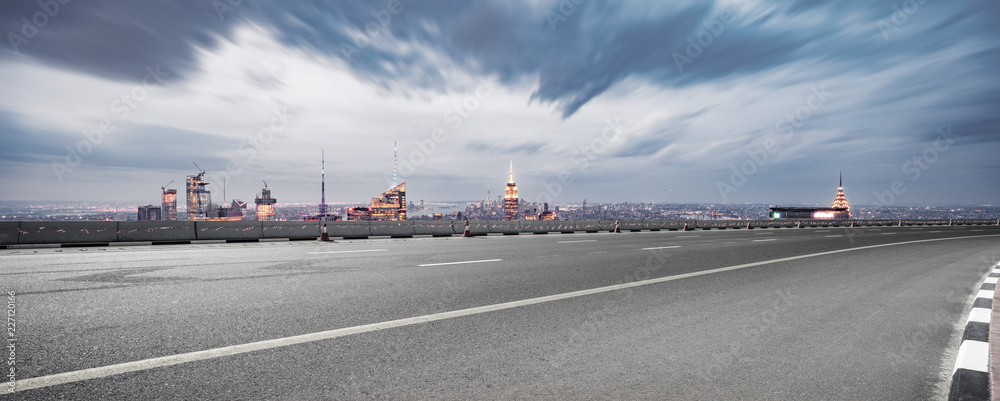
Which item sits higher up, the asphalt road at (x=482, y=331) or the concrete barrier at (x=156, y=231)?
the concrete barrier at (x=156, y=231)

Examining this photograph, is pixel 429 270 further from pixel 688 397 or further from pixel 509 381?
pixel 688 397

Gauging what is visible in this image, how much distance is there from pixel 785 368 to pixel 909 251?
16036mm

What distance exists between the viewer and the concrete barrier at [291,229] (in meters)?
18.4

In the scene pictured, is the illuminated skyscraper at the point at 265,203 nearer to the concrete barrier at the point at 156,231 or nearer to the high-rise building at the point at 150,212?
the high-rise building at the point at 150,212

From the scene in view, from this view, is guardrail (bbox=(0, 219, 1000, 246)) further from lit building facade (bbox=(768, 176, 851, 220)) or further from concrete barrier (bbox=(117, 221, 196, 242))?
lit building facade (bbox=(768, 176, 851, 220))

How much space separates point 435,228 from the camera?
23609 mm

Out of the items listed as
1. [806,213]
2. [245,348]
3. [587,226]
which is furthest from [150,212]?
[806,213]

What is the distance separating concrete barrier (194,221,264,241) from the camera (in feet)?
55.1

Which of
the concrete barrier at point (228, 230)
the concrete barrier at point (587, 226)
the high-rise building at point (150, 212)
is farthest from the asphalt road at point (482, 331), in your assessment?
the high-rise building at point (150, 212)

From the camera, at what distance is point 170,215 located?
130750mm

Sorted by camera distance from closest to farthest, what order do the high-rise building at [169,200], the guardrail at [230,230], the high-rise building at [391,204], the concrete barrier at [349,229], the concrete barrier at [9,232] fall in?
the concrete barrier at [9,232], the guardrail at [230,230], the concrete barrier at [349,229], the high-rise building at [169,200], the high-rise building at [391,204]

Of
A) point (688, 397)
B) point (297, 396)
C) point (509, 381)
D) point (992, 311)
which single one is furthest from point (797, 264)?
point (297, 396)

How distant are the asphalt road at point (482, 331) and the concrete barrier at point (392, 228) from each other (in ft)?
39.8

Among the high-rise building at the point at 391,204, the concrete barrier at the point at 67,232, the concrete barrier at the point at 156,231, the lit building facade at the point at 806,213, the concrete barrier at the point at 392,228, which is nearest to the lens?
the concrete barrier at the point at 67,232
